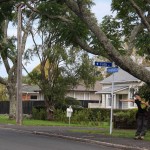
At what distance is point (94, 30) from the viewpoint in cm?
1898

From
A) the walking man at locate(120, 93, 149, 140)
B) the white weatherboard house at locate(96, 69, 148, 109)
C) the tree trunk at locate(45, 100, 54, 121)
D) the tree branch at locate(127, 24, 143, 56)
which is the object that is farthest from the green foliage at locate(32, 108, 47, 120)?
the walking man at locate(120, 93, 149, 140)

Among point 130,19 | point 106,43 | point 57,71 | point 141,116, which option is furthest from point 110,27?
A: point 57,71

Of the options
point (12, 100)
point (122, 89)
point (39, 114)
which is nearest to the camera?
point (12, 100)

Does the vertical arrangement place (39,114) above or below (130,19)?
below

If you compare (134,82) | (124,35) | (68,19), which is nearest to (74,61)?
(134,82)

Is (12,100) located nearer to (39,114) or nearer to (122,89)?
(39,114)

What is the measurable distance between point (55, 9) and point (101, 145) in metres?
7.93

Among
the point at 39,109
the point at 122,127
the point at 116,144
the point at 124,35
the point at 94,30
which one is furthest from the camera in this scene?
the point at 39,109

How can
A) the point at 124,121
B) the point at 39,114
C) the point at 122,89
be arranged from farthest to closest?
1. the point at 122,89
2. the point at 39,114
3. the point at 124,121

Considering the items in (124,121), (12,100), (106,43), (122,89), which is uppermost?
(106,43)

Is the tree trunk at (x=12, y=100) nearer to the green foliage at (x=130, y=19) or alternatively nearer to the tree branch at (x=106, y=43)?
the green foliage at (x=130, y=19)

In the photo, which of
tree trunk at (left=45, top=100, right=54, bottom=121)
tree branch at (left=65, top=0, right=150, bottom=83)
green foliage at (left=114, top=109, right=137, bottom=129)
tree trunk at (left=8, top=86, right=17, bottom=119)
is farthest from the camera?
tree trunk at (left=45, top=100, right=54, bottom=121)

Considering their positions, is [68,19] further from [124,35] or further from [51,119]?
[51,119]

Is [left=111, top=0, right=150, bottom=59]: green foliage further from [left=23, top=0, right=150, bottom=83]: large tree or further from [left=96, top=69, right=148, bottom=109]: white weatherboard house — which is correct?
[left=96, top=69, right=148, bottom=109]: white weatherboard house
